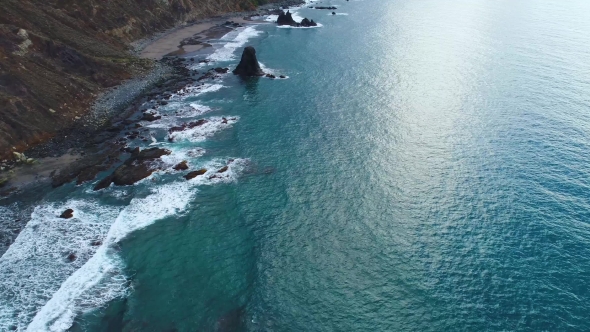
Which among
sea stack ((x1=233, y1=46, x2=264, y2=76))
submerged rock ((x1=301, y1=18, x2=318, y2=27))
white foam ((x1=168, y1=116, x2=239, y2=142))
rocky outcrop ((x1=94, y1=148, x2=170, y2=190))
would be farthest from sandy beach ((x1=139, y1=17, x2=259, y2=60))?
rocky outcrop ((x1=94, y1=148, x2=170, y2=190))

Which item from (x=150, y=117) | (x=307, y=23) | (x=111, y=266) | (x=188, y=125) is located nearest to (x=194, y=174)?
(x=188, y=125)

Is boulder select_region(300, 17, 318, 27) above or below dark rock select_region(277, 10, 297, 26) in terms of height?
below

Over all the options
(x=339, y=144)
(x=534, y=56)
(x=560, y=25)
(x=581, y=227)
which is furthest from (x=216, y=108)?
(x=560, y=25)

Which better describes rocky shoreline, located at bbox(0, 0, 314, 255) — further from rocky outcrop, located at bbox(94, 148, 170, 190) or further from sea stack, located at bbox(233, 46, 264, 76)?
sea stack, located at bbox(233, 46, 264, 76)

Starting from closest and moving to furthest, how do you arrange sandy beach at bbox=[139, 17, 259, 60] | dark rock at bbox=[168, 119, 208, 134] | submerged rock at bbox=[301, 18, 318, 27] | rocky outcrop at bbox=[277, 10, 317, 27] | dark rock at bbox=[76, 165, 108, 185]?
dark rock at bbox=[76, 165, 108, 185], dark rock at bbox=[168, 119, 208, 134], sandy beach at bbox=[139, 17, 259, 60], submerged rock at bbox=[301, 18, 318, 27], rocky outcrop at bbox=[277, 10, 317, 27]

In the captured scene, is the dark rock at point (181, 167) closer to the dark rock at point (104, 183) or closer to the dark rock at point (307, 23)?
the dark rock at point (104, 183)

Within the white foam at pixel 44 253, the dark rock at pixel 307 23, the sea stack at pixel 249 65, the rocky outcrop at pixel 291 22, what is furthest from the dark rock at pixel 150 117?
the dark rock at pixel 307 23

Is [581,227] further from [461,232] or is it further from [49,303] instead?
[49,303]
